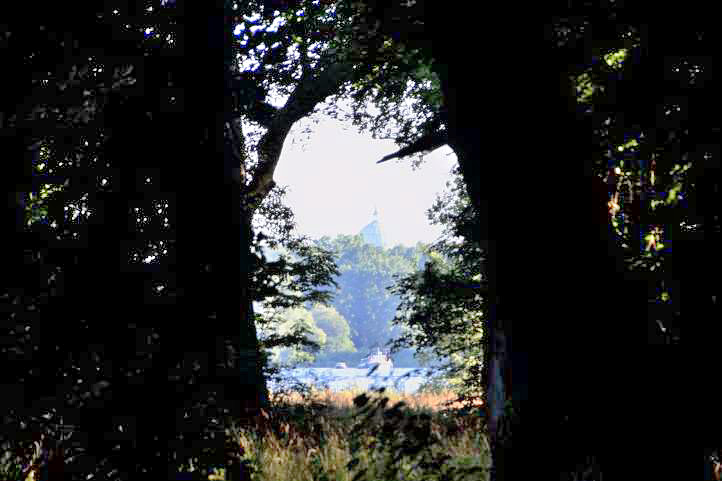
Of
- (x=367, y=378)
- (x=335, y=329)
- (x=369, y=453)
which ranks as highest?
(x=369, y=453)

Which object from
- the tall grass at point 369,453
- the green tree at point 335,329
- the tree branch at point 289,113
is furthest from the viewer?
the green tree at point 335,329

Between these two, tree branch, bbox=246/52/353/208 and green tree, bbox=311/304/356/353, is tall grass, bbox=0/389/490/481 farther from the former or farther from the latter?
green tree, bbox=311/304/356/353

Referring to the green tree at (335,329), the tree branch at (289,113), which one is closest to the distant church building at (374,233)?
the green tree at (335,329)

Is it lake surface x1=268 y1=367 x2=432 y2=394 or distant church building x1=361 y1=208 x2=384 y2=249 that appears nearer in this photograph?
lake surface x1=268 y1=367 x2=432 y2=394

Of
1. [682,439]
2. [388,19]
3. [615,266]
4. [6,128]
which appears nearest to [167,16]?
[388,19]

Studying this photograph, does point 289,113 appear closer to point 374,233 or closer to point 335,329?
point 335,329

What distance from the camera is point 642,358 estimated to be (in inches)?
87.6

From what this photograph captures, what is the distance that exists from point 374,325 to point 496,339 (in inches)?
3875

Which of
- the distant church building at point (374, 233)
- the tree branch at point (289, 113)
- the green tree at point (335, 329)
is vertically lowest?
the green tree at point (335, 329)

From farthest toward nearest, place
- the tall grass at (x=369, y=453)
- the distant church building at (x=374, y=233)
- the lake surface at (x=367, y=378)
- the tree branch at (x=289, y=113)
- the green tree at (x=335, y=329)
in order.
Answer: the distant church building at (x=374, y=233), the green tree at (x=335, y=329), the tree branch at (x=289, y=113), the lake surface at (x=367, y=378), the tall grass at (x=369, y=453)

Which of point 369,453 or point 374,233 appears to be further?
point 374,233

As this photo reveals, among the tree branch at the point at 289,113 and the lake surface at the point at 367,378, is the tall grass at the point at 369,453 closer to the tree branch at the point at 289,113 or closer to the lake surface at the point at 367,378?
the lake surface at the point at 367,378

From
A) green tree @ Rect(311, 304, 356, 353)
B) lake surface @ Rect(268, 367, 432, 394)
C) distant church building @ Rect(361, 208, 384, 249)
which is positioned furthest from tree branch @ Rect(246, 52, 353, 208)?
distant church building @ Rect(361, 208, 384, 249)

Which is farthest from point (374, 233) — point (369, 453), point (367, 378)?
point (369, 453)
